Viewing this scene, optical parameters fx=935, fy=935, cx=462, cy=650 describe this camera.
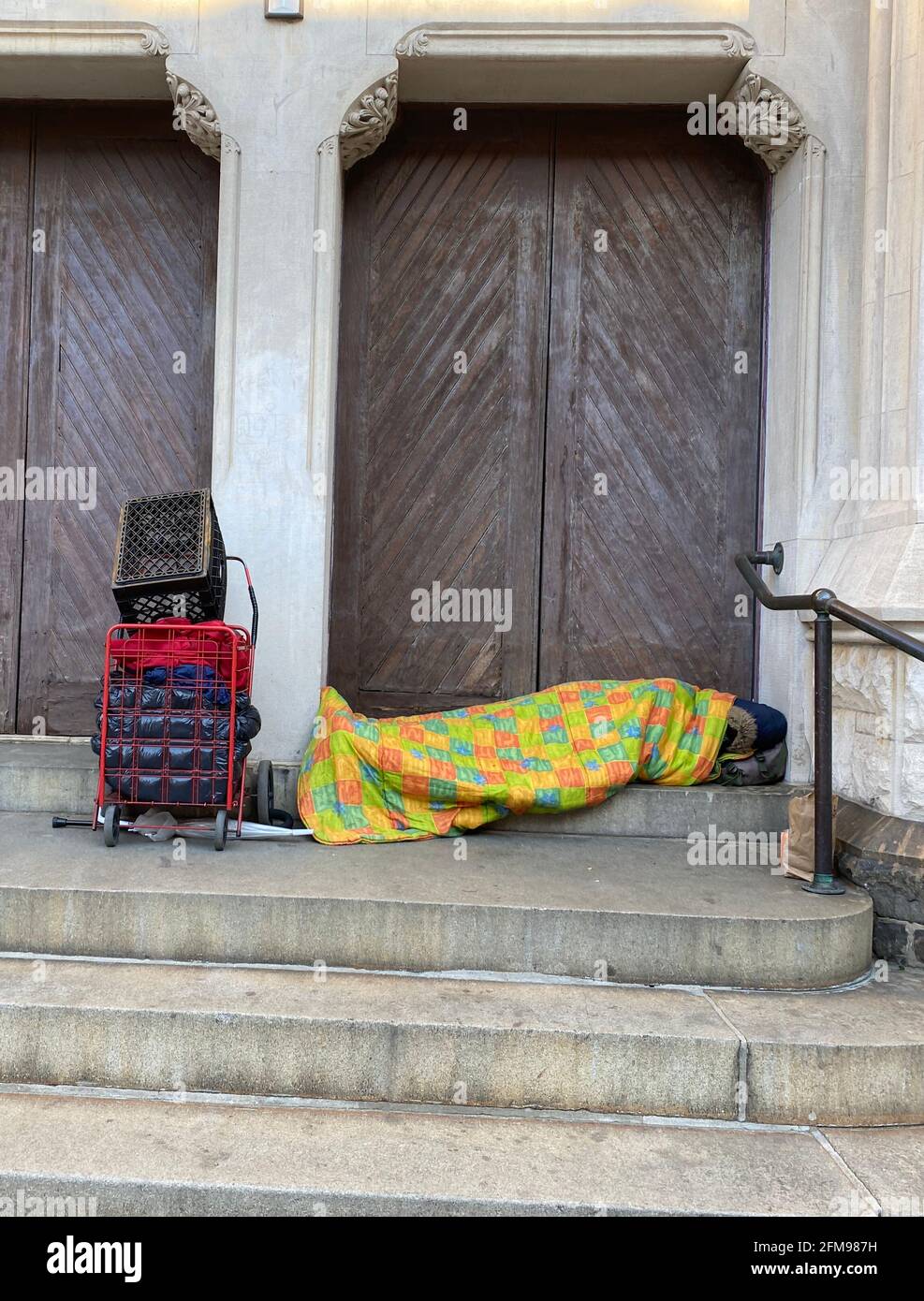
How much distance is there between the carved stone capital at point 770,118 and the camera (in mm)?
4520

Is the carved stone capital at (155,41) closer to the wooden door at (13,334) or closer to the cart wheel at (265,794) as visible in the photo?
the wooden door at (13,334)

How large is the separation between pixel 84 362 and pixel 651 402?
3219 mm

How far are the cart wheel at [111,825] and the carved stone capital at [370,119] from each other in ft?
11.1

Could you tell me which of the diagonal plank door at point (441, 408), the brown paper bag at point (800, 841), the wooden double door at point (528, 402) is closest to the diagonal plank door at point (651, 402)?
the wooden double door at point (528, 402)

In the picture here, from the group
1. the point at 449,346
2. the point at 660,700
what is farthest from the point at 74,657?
the point at 660,700

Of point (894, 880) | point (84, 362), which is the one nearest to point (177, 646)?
point (84, 362)

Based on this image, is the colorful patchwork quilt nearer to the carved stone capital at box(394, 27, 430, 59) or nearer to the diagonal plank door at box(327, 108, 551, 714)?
the diagonal plank door at box(327, 108, 551, 714)

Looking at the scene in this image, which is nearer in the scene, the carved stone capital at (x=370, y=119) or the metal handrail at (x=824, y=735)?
the metal handrail at (x=824, y=735)

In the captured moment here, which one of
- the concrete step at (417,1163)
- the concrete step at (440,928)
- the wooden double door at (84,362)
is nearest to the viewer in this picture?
the concrete step at (417,1163)

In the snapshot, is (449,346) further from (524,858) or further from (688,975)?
(688,975)

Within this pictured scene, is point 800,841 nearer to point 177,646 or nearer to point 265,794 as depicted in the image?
point 265,794

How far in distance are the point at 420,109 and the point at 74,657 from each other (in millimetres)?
3611

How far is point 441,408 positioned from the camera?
206 inches

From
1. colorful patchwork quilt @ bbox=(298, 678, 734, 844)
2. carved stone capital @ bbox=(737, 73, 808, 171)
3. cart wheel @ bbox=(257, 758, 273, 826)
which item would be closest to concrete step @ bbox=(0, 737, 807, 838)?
colorful patchwork quilt @ bbox=(298, 678, 734, 844)
